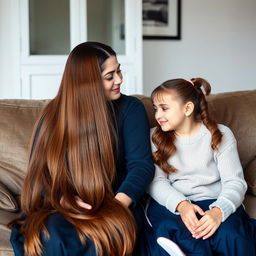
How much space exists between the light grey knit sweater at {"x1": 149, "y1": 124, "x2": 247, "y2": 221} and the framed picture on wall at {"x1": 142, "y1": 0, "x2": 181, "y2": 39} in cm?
275

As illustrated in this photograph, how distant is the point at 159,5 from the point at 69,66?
117 inches

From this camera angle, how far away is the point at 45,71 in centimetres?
360

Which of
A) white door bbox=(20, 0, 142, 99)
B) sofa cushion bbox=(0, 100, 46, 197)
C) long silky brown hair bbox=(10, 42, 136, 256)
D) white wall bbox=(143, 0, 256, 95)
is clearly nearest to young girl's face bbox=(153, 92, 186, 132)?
long silky brown hair bbox=(10, 42, 136, 256)

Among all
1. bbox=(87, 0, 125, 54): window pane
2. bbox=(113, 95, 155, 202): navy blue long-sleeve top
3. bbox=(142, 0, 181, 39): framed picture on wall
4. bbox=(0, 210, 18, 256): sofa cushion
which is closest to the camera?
bbox=(0, 210, 18, 256): sofa cushion

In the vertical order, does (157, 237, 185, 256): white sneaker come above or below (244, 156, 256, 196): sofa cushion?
below

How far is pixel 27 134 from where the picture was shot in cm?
187

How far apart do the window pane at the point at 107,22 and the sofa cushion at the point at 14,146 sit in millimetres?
1898

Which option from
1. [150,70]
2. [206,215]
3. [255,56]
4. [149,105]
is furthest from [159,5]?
[206,215]

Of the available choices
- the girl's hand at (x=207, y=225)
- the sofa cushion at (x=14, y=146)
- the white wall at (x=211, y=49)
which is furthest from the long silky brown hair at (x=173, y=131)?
the white wall at (x=211, y=49)

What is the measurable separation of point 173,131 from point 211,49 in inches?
121

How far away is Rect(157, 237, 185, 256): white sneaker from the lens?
1383 mm

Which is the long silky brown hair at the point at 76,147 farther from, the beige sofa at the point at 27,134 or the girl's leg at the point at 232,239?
the girl's leg at the point at 232,239

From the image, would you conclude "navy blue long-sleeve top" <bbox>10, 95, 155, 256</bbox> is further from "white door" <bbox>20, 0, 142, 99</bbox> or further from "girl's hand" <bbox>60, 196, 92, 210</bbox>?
"white door" <bbox>20, 0, 142, 99</bbox>

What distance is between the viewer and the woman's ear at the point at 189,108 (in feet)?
5.63
